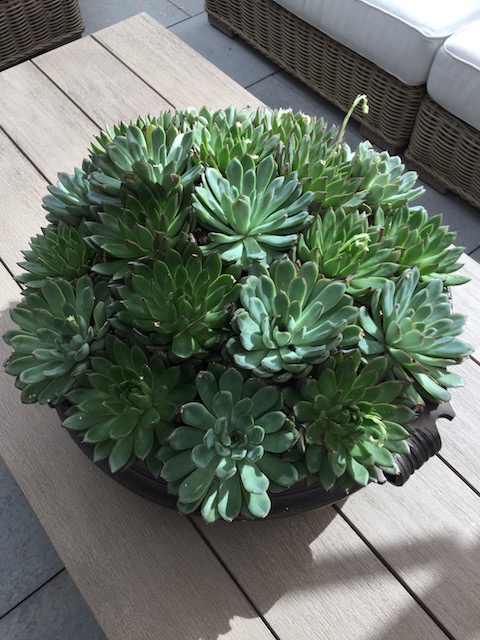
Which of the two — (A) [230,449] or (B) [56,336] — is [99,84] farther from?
(A) [230,449]

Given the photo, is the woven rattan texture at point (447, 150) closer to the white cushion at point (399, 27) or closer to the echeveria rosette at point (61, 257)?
the white cushion at point (399, 27)

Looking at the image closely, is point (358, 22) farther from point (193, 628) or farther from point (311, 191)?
point (193, 628)

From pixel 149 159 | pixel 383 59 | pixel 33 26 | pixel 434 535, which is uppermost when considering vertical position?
pixel 149 159

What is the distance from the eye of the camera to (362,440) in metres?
0.58

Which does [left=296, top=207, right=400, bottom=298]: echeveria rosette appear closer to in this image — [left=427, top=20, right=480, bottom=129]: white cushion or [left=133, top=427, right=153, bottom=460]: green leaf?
[left=133, top=427, right=153, bottom=460]: green leaf

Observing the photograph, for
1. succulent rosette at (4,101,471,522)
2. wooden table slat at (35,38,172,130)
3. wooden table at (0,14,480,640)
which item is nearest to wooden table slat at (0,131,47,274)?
wooden table slat at (35,38,172,130)

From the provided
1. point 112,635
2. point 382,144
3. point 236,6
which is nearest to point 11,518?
point 112,635

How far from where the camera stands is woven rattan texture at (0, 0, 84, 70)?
193cm

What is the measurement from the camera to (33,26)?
202cm

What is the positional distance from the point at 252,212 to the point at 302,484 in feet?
0.98

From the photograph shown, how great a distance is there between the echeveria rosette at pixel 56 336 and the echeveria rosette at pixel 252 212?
0.14 meters

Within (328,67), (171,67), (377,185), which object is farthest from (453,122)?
(377,185)

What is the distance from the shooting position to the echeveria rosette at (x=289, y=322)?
56cm

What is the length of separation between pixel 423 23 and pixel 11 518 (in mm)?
1606
